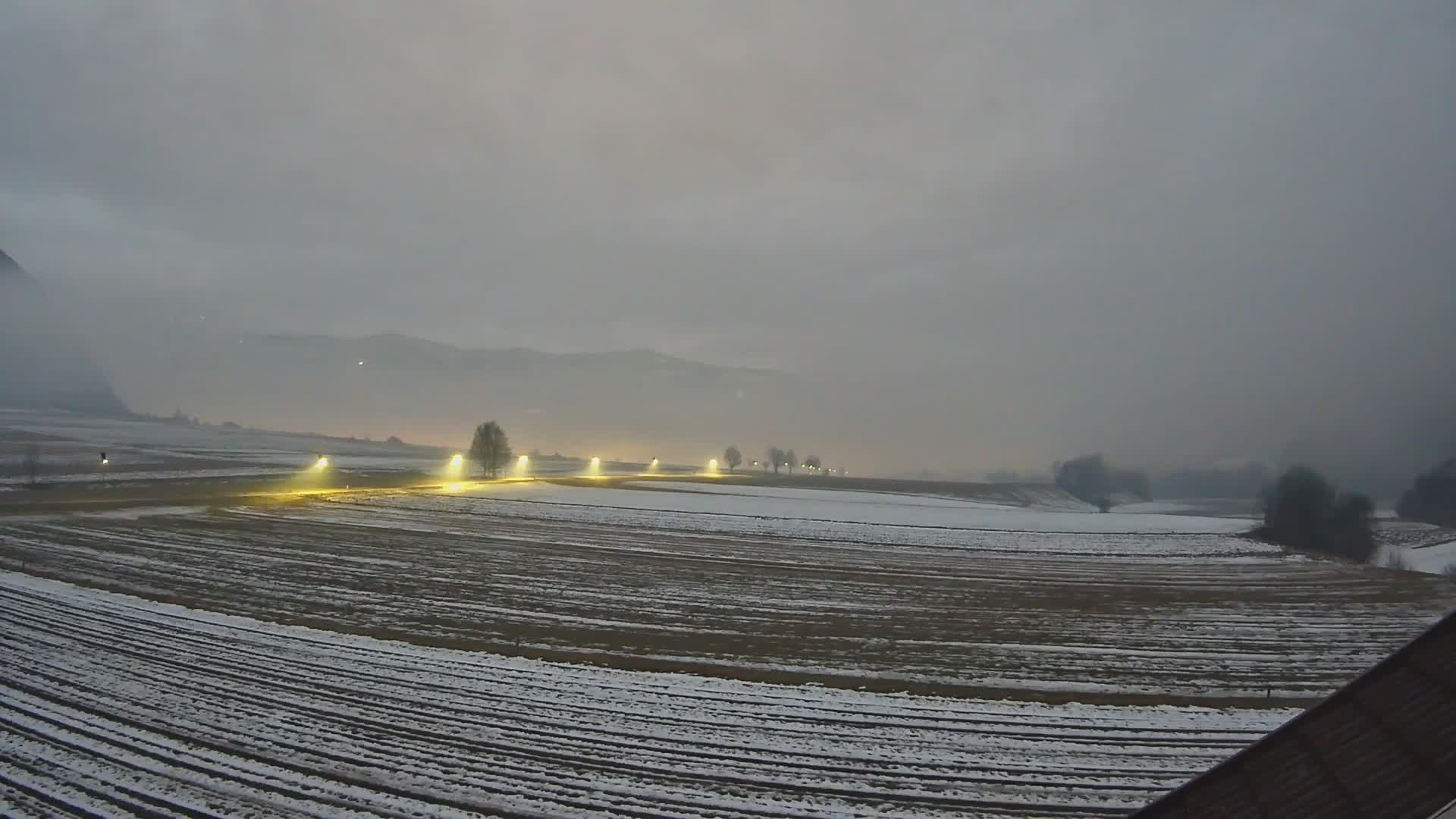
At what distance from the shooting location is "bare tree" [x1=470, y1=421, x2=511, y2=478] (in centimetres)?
9056

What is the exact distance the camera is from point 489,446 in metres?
90.6

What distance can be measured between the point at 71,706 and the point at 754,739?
1308cm

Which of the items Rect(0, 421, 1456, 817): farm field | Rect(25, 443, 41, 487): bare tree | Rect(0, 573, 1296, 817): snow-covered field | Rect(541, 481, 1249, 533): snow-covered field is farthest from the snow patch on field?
Rect(0, 573, 1296, 817): snow-covered field

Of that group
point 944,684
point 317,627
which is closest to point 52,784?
point 317,627

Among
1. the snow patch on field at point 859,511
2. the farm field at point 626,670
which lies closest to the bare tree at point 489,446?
the snow patch on field at point 859,511

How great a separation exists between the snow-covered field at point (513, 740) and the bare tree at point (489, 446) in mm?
75223

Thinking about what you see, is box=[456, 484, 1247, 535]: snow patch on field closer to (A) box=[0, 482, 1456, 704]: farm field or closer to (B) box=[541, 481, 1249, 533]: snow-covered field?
(B) box=[541, 481, 1249, 533]: snow-covered field

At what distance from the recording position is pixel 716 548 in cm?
3738

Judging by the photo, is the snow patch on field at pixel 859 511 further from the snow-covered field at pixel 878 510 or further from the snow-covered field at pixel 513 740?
the snow-covered field at pixel 513 740

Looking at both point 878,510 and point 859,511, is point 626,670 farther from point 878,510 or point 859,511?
point 878,510

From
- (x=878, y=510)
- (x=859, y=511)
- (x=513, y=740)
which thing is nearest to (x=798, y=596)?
(x=513, y=740)

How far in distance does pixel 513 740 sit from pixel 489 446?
274 feet

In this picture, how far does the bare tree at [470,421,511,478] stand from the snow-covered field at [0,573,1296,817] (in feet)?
247

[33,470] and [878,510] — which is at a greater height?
[33,470]
